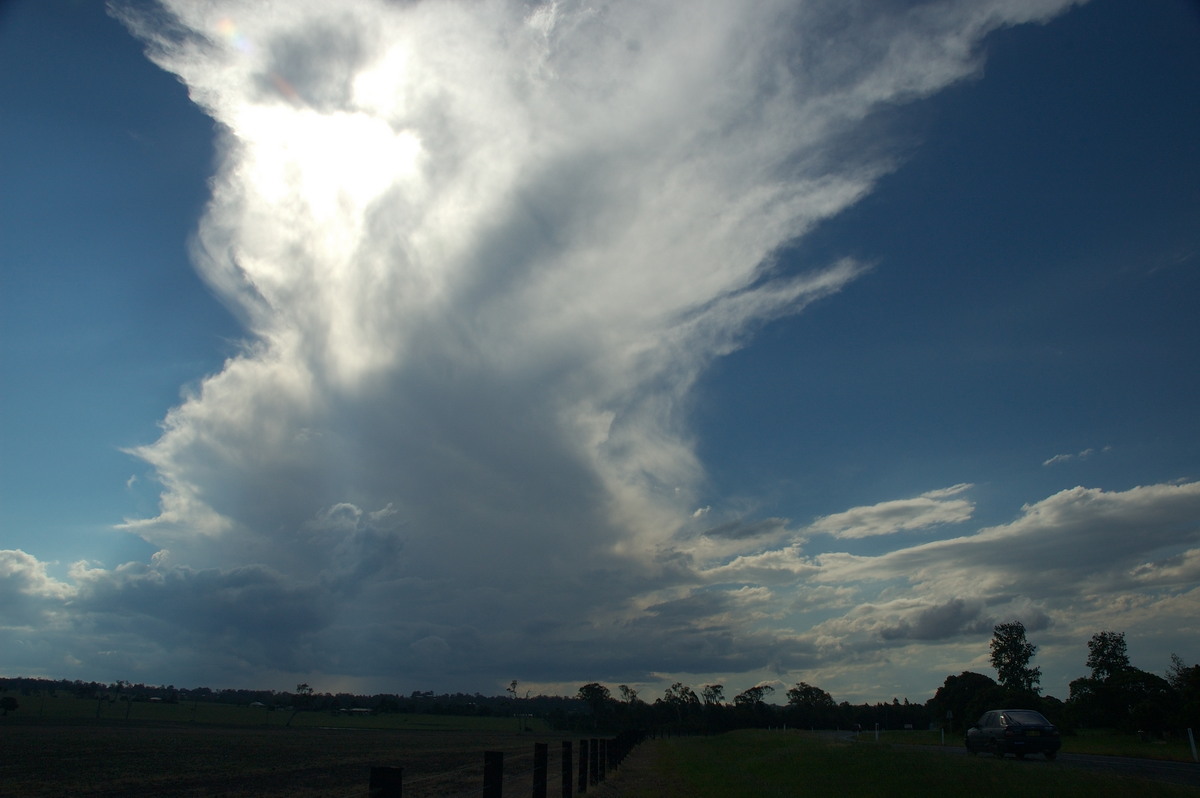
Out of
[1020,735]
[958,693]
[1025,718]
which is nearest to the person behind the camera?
[1020,735]

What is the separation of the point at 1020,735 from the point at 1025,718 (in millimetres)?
1200

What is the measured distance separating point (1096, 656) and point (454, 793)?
101 metres

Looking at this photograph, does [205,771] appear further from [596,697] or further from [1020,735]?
[596,697]

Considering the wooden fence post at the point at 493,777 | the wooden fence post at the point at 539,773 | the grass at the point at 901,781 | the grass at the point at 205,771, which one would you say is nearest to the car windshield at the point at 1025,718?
the grass at the point at 901,781

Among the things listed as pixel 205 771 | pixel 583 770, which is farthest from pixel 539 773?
pixel 205 771

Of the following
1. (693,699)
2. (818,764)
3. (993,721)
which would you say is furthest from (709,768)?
(693,699)

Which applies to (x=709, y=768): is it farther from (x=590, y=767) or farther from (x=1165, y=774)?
(x=1165, y=774)

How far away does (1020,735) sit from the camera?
89.5 feet

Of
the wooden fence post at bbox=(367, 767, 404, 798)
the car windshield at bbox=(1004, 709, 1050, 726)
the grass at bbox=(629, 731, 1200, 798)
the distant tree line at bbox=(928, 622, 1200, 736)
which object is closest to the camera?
the wooden fence post at bbox=(367, 767, 404, 798)

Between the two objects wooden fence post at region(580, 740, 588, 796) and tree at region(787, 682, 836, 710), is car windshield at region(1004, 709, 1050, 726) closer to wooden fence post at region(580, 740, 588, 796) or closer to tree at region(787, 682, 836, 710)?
wooden fence post at region(580, 740, 588, 796)

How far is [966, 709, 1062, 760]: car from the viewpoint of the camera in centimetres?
2700

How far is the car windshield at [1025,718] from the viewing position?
27750mm

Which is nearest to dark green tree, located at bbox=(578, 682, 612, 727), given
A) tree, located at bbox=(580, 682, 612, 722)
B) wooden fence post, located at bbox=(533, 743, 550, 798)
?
tree, located at bbox=(580, 682, 612, 722)

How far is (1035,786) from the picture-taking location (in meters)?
16.2
